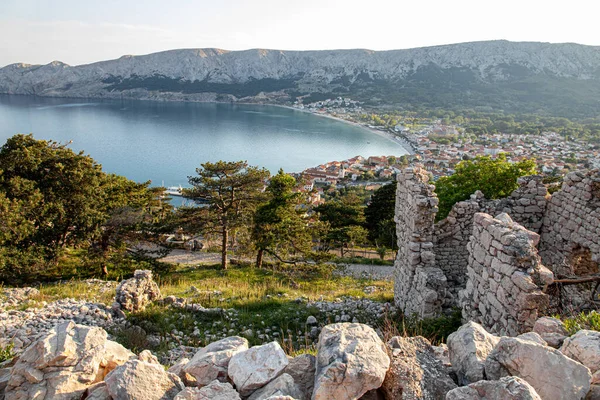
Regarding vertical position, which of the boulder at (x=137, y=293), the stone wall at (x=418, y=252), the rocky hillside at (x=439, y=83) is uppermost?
the rocky hillside at (x=439, y=83)

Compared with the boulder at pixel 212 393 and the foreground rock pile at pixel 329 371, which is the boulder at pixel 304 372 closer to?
the foreground rock pile at pixel 329 371

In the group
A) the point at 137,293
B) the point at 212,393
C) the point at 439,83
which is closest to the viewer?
the point at 212,393

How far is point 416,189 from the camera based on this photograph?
7.80 m

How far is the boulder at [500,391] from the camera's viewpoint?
7.50 ft

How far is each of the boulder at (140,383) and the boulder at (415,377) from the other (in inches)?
64.4

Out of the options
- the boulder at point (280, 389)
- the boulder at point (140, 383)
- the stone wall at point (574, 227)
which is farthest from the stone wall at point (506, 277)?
the boulder at point (140, 383)

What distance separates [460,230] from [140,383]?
315 inches

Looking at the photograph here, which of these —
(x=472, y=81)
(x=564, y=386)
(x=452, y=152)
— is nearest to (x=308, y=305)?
(x=564, y=386)

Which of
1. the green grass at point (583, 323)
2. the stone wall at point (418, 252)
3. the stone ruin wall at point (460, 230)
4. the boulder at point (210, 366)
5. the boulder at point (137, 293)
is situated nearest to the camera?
the boulder at point (210, 366)

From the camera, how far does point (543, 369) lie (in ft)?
8.69

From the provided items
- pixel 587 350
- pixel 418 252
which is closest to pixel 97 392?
pixel 587 350

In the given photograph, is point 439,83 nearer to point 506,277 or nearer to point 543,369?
point 506,277

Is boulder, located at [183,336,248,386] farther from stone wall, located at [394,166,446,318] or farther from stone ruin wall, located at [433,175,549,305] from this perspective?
stone ruin wall, located at [433,175,549,305]

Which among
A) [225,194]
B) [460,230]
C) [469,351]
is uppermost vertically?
[469,351]
